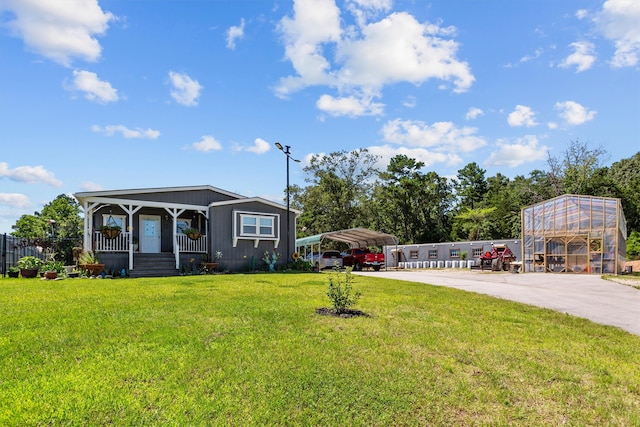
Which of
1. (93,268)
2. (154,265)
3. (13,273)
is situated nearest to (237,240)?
(154,265)

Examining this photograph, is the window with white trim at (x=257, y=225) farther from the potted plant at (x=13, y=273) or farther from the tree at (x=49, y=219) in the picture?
the tree at (x=49, y=219)

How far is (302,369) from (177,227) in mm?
15825

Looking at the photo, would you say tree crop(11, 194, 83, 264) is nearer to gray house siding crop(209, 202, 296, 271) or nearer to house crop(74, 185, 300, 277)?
house crop(74, 185, 300, 277)

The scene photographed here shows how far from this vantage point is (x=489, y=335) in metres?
5.27

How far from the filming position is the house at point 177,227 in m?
15.6

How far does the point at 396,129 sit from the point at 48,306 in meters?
17.4

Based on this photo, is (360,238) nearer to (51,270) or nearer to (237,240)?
(237,240)

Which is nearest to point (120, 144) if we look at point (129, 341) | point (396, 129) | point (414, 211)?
point (129, 341)

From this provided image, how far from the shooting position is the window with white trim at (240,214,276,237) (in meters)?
18.0

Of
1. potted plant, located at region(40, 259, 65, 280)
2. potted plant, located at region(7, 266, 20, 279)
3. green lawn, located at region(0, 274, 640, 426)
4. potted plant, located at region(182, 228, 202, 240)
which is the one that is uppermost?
potted plant, located at region(182, 228, 202, 240)

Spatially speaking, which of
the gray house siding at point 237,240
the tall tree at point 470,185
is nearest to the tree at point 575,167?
the tall tree at point 470,185

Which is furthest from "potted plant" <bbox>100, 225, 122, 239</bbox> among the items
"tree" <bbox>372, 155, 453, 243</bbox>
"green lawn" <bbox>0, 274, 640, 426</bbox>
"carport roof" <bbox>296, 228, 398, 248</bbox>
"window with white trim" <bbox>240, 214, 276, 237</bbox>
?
"tree" <bbox>372, 155, 453, 243</bbox>

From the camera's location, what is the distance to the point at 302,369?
12.3ft

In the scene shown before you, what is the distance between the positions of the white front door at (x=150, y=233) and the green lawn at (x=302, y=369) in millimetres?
11631
